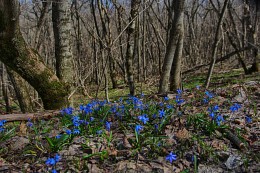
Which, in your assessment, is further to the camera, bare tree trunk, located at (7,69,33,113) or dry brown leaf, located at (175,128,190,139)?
bare tree trunk, located at (7,69,33,113)

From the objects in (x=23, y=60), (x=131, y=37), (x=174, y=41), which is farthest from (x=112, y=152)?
(x=131, y=37)

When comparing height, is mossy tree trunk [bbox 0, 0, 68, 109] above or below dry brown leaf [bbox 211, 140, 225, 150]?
above

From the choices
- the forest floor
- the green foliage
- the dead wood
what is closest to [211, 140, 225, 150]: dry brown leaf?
the forest floor

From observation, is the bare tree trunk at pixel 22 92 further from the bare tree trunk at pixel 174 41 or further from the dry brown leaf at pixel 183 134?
the dry brown leaf at pixel 183 134

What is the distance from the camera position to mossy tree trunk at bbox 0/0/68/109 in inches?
167

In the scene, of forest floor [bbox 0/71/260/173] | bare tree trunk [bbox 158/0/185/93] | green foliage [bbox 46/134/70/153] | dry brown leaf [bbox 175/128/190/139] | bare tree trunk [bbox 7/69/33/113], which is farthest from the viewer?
bare tree trunk [bbox 7/69/33/113]

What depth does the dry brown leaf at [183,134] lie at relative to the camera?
9.12 ft

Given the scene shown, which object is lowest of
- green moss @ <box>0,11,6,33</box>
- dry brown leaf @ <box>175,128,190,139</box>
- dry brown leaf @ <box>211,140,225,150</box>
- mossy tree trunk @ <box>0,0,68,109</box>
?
dry brown leaf @ <box>211,140,225,150</box>

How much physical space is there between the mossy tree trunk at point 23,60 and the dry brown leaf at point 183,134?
2.73m

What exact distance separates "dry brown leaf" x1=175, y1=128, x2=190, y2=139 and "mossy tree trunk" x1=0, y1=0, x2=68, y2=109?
2726 millimetres

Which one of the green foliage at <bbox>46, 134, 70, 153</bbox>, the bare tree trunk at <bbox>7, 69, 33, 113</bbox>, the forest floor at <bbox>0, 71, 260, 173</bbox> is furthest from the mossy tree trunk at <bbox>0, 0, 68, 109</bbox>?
the green foliage at <bbox>46, 134, 70, 153</bbox>

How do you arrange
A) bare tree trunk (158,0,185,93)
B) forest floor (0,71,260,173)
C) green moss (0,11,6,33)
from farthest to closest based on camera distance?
1. bare tree trunk (158,0,185,93)
2. green moss (0,11,6,33)
3. forest floor (0,71,260,173)

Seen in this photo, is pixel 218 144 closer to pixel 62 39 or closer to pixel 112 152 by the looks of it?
pixel 112 152

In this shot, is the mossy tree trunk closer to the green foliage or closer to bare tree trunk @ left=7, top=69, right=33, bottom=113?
bare tree trunk @ left=7, top=69, right=33, bottom=113
